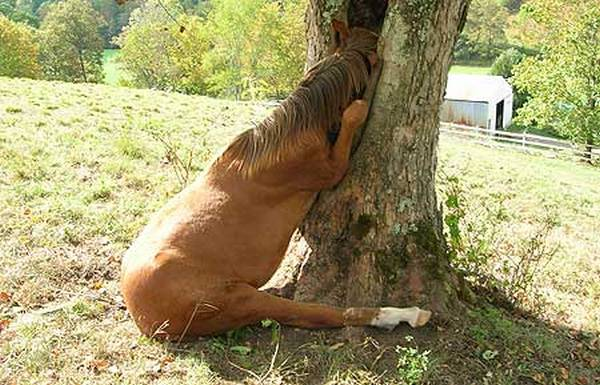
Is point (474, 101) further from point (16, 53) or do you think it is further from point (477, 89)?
point (16, 53)

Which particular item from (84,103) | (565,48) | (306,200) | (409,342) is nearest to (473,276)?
(409,342)

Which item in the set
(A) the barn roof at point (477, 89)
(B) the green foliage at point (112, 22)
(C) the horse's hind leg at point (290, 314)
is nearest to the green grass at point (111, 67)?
(B) the green foliage at point (112, 22)

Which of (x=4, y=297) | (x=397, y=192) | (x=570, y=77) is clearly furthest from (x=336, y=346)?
(x=570, y=77)

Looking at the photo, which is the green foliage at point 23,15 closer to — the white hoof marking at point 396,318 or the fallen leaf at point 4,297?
the fallen leaf at point 4,297

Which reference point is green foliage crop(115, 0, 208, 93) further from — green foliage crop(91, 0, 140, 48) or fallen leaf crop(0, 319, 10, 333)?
fallen leaf crop(0, 319, 10, 333)

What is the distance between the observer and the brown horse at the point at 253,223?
12.2ft

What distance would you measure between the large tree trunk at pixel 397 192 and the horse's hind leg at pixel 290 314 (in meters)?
0.13

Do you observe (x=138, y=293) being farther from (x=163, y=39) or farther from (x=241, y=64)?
(x=163, y=39)

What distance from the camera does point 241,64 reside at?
3994cm

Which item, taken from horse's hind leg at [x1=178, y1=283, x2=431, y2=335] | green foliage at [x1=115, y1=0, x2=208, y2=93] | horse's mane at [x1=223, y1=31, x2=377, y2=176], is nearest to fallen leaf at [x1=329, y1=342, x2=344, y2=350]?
horse's hind leg at [x1=178, y1=283, x2=431, y2=335]

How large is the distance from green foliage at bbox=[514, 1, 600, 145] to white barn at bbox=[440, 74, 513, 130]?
11069mm

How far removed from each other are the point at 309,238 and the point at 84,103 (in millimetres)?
8222

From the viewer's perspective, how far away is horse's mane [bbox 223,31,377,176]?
151 inches

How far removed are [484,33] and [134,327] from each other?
53.6 m
